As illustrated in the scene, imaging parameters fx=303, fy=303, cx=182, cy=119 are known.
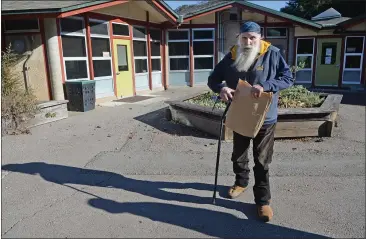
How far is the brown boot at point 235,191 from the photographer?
368 centimetres

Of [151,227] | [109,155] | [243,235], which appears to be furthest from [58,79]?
[243,235]

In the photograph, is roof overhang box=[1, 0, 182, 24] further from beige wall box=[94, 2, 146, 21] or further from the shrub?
the shrub

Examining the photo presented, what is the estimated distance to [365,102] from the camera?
10797mm

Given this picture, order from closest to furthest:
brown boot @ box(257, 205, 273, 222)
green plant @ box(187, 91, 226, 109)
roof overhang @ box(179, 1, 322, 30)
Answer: brown boot @ box(257, 205, 273, 222), green plant @ box(187, 91, 226, 109), roof overhang @ box(179, 1, 322, 30)

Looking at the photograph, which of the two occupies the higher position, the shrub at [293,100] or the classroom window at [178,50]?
the classroom window at [178,50]

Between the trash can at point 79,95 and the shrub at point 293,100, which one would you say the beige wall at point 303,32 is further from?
the trash can at point 79,95

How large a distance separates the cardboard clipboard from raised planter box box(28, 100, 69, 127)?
5778 millimetres

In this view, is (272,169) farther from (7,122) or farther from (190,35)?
(190,35)

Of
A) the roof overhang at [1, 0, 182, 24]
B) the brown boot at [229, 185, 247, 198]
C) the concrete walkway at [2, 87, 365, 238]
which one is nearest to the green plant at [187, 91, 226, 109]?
the concrete walkway at [2, 87, 365, 238]

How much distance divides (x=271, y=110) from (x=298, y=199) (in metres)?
1.22

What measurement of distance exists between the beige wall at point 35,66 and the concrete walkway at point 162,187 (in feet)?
9.51

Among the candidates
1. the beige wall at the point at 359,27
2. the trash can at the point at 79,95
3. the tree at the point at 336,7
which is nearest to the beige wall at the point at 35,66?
the trash can at the point at 79,95

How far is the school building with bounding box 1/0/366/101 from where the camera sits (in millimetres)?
9000

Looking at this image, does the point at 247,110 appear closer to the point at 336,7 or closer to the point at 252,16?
the point at 252,16
